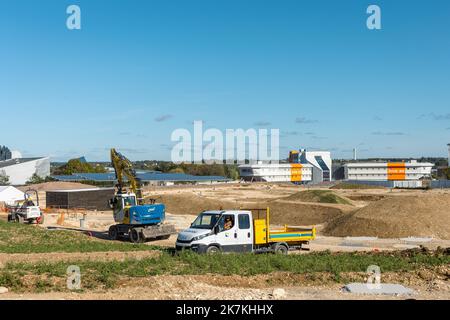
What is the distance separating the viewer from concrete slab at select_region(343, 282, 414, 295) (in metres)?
14.6

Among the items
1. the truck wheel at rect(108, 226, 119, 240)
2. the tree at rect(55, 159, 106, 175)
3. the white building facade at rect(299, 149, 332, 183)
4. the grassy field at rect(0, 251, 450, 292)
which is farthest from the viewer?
the white building facade at rect(299, 149, 332, 183)

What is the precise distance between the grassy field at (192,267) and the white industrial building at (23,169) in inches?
4922

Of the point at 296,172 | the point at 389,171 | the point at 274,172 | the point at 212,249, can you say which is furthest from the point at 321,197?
the point at 389,171

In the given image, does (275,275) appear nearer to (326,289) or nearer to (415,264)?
(326,289)

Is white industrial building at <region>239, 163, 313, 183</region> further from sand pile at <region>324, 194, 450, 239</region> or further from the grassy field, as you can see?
the grassy field

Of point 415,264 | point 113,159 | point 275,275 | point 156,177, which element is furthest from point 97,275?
point 156,177

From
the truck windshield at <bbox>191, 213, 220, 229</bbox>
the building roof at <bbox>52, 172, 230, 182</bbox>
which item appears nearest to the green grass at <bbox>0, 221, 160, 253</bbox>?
the truck windshield at <bbox>191, 213, 220, 229</bbox>

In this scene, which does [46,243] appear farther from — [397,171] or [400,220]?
[397,171]

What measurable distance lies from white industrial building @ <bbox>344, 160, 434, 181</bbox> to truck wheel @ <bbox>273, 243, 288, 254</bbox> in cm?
13927

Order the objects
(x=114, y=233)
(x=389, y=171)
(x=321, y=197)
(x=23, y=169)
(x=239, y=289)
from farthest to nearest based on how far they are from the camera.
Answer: (x=389, y=171) → (x=23, y=169) → (x=321, y=197) → (x=114, y=233) → (x=239, y=289)

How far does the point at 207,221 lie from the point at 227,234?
1134mm

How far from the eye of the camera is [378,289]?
49.3 feet
